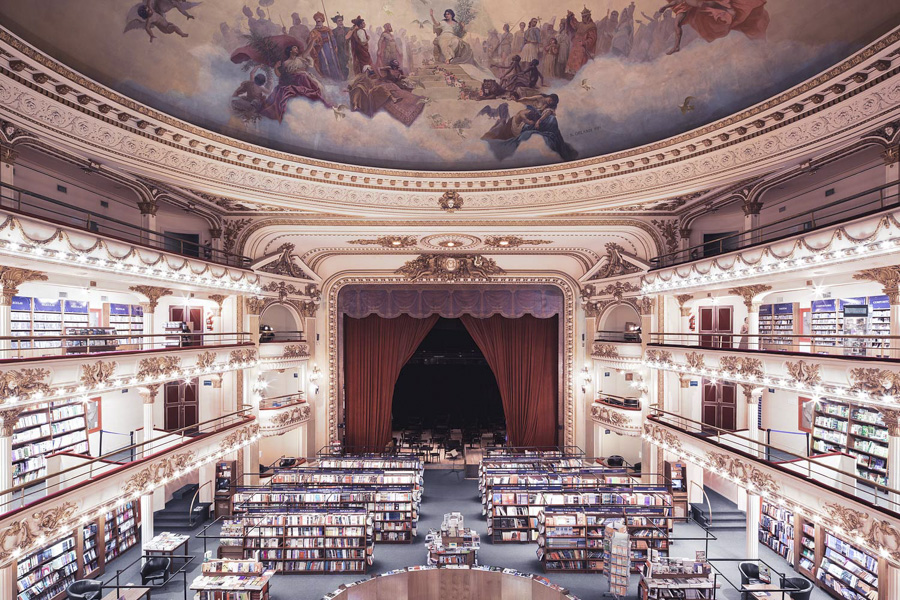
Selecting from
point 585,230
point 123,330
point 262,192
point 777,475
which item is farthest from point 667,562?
point 123,330

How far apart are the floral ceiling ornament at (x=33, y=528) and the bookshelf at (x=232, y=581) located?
2.42 m

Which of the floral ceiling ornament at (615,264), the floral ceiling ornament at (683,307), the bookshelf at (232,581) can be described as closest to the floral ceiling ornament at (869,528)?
the floral ceiling ornament at (683,307)

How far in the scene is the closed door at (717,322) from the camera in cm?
1280

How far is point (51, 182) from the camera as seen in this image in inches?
343

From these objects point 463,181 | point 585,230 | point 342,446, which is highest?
point 463,181

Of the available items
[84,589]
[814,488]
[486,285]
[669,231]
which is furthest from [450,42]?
[84,589]

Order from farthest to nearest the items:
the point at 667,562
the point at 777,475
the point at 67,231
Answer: the point at 667,562 → the point at 777,475 → the point at 67,231

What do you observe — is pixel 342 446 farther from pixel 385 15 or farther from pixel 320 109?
pixel 385 15

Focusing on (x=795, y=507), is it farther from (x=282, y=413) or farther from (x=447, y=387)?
(x=447, y=387)

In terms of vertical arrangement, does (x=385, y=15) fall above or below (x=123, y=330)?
above

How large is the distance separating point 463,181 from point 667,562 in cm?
935

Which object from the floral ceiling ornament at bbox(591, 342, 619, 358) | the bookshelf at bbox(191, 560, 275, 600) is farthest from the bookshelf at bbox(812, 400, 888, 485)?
the bookshelf at bbox(191, 560, 275, 600)

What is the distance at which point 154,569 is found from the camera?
9188mm

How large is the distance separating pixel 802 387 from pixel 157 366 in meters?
12.0
